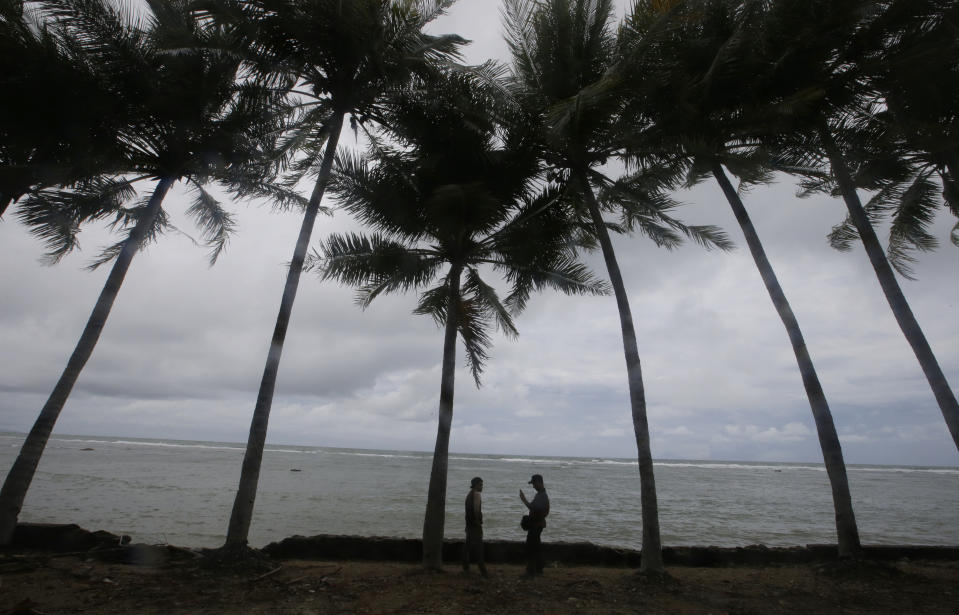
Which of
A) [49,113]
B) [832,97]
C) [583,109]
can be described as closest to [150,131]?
[49,113]

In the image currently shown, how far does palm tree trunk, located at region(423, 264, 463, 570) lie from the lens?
7.76 metres

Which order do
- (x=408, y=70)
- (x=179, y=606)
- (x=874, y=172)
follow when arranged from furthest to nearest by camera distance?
(x=874, y=172), (x=408, y=70), (x=179, y=606)

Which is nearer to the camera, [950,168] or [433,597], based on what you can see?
[433,597]

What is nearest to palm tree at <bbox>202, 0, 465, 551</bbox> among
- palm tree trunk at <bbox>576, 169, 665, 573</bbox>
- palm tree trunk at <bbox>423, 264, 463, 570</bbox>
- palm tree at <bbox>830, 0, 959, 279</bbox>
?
palm tree trunk at <bbox>423, 264, 463, 570</bbox>

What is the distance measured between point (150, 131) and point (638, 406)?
954 cm

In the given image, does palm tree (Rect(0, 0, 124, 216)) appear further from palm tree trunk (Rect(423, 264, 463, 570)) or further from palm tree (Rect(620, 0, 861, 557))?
palm tree (Rect(620, 0, 861, 557))

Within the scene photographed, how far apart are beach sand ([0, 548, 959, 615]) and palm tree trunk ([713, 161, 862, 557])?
513 millimetres

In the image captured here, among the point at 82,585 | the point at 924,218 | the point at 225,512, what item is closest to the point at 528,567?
the point at 82,585

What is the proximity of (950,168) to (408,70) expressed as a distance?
32.2 feet

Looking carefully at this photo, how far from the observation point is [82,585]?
5.96 metres

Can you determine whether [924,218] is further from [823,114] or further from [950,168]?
[823,114]

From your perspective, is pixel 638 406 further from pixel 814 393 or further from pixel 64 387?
pixel 64 387

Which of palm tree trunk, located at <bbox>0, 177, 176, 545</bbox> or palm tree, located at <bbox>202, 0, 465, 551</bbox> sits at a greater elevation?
palm tree, located at <bbox>202, 0, 465, 551</bbox>

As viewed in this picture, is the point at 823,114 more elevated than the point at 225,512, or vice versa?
the point at 823,114
